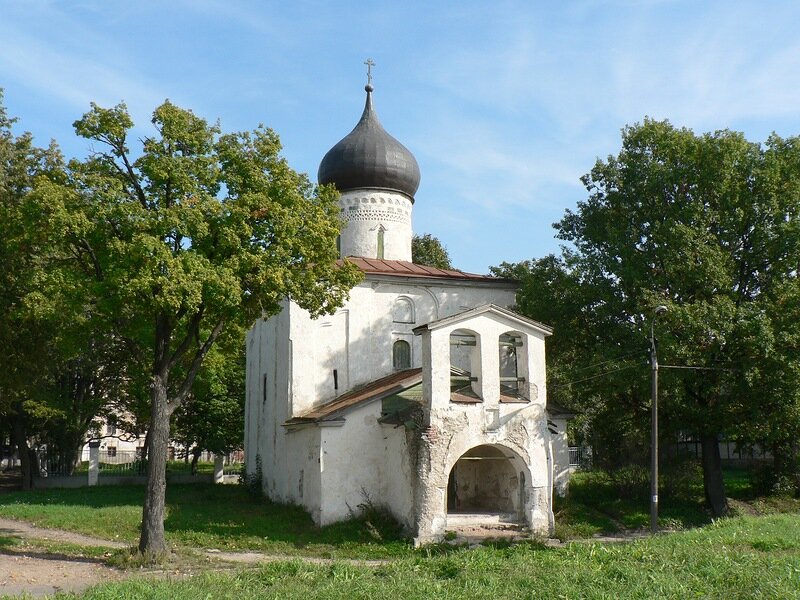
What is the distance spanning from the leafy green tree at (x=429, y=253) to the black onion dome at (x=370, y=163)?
33.7 ft

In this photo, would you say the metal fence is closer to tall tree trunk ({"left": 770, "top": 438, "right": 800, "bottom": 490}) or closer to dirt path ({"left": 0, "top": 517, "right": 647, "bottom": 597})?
tall tree trunk ({"left": 770, "top": 438, "right": 800, "bottom": 490})

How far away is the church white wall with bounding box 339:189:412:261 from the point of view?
27422mm

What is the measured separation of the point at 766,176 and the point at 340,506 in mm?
13981

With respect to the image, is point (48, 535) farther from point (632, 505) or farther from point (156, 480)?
point (632, 505)

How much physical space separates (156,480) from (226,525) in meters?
4.95

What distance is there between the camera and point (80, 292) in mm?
14719

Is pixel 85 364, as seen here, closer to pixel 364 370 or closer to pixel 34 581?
pixel 364 370

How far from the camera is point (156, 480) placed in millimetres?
14633

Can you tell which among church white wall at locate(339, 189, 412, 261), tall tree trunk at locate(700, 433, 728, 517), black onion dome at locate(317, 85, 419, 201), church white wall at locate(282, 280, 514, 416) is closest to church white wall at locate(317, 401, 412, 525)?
church white wall at locate(282, 280, 514, 416)

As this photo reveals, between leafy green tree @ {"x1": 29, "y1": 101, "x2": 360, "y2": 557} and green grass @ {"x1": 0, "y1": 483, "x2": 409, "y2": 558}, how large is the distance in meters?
3.28

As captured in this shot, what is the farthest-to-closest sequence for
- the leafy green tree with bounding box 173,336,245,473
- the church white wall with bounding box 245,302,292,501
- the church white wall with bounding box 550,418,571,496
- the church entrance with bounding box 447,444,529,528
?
the leafy green tree with bounding box 173,336,245,473
the church white wall with bounding box 245,302,292,501
the church white wall with bounding box 550,418,571,496
the church entrance with bounding box 447,444,529,528

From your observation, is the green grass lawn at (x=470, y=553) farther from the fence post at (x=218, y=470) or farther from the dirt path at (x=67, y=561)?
the fence post at (x=218, y=470)

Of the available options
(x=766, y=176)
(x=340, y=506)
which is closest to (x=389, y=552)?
(x=340, y=506)

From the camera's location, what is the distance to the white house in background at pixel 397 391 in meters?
18.1
